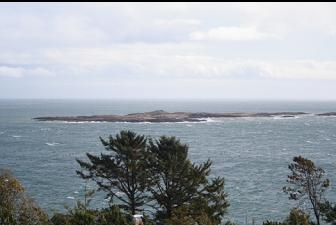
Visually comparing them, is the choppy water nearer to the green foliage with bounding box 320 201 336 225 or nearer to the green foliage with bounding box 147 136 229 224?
the green foliage with bounding box 147 136 229 224

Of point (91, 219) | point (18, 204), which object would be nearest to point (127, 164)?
point (91, 219)

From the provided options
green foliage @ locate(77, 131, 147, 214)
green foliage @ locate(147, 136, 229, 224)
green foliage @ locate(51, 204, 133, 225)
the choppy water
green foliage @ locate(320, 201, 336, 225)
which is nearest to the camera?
green foliage @ locate(51, 204, 133, 225)

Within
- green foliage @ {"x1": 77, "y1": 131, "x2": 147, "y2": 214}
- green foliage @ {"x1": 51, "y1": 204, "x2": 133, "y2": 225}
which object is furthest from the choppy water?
green foliage @ {"x1": 51, "y1": 204, "x2": 133, "y2": 225}

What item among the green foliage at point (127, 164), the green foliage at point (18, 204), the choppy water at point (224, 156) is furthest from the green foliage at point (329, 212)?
the green foliage at point (18, 204)

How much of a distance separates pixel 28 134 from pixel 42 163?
53.2 m

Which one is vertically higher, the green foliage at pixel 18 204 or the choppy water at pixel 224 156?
the green foliage at pixel 18 204

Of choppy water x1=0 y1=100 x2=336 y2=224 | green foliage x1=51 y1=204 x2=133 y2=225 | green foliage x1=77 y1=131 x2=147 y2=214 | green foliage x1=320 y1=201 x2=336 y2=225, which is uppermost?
green foliage x1=77 y1=131 x2=147 y2=214

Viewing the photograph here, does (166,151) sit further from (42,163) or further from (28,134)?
(28,134)

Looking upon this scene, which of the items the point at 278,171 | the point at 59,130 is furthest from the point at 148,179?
the point at 59,130

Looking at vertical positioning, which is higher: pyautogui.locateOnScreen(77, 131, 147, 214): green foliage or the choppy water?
pyautogui.locateOnScreen(77, 131, 147, 214): green foliage

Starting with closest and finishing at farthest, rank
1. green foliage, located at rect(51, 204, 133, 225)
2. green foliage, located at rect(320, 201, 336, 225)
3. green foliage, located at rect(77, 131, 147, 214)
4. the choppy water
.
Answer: green foliage, located at rect(51, 204, 133, 225) → green foliage, located at rect(320, 201, 336, 225) → green foliage, located at rect(77, 131, 147, 214) → the choppy water

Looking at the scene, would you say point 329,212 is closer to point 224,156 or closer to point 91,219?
point 91,219

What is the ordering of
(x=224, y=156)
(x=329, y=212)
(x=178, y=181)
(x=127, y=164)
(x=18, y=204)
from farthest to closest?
(x=224, y=156) → (x=127, y=164) → (x=178, y=181) → (x=329, y=212) → (x=18, y=204)

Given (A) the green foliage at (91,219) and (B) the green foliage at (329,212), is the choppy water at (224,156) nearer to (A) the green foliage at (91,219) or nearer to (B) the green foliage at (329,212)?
(A) the green foliage at (91,219)
